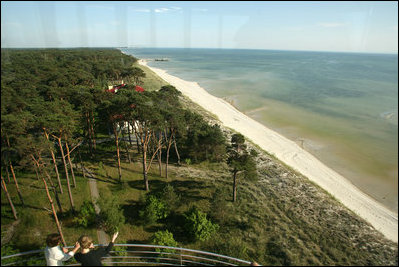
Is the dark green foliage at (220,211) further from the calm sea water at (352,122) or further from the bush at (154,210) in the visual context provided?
the calm sea water at (352,122)

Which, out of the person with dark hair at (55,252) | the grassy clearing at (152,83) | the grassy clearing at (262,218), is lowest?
the grassy clearing at (262,218)

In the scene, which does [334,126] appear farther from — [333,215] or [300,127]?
[300,127]

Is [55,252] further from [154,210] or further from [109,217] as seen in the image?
[154,210]

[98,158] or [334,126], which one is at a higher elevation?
[334,126]

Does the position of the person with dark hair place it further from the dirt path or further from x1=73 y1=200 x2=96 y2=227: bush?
x1=73 y1=200 x2=96 y2=227: bush

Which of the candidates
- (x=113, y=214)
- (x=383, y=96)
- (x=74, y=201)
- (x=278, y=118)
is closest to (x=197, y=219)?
(x=113, y=214)

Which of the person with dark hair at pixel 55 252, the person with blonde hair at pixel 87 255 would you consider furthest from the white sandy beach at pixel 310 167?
the person with dark hair at pixel 55 252
